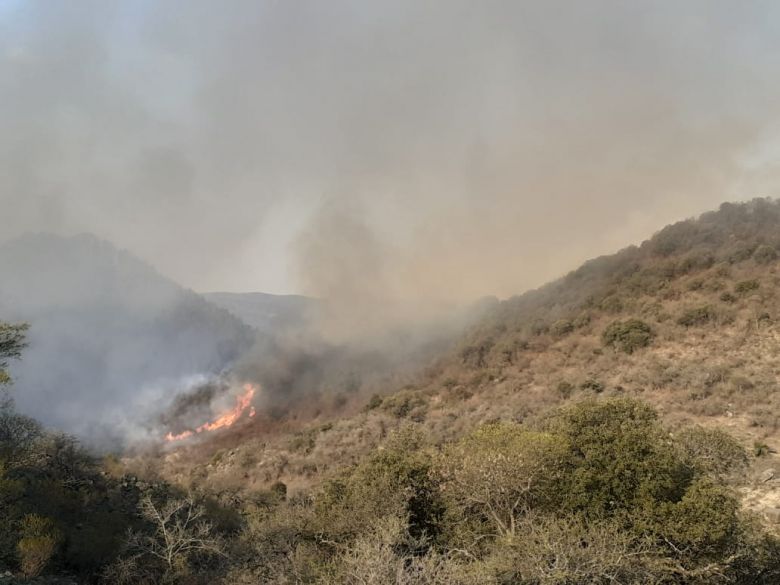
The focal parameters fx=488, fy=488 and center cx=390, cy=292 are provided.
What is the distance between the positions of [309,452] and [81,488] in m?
33.9

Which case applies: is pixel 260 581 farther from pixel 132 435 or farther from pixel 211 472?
pixel 132 435

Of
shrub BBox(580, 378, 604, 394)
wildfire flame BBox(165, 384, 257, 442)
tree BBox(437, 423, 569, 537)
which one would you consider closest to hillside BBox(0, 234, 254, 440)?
wildfire flame BBox(165, 384, 257, 442)

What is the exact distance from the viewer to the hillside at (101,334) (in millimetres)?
99750

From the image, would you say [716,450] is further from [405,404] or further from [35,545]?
[405,404]

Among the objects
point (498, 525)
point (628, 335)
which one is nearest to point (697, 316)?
point (628, 335)

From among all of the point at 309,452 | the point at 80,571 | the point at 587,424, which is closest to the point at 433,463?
the point at 587,424

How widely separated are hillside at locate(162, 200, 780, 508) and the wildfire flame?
1005 centimetres

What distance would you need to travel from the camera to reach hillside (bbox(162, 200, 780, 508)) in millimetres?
42469

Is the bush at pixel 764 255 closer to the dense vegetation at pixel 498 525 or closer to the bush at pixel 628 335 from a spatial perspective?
the bush at pixel 628 335

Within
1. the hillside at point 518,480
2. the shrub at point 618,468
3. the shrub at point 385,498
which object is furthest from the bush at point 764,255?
the shrub at point 385,498

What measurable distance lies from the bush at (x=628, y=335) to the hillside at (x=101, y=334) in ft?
297

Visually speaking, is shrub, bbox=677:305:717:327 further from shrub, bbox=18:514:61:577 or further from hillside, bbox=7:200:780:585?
shrub, bbox=18:514:61:577

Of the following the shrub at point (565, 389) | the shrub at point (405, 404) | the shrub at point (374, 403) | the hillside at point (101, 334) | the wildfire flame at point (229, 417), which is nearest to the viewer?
the shrub at point (565, 389)

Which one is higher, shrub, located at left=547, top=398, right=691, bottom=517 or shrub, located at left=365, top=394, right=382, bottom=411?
shrub, located at left=365, top=394, right=382, bottom=411
